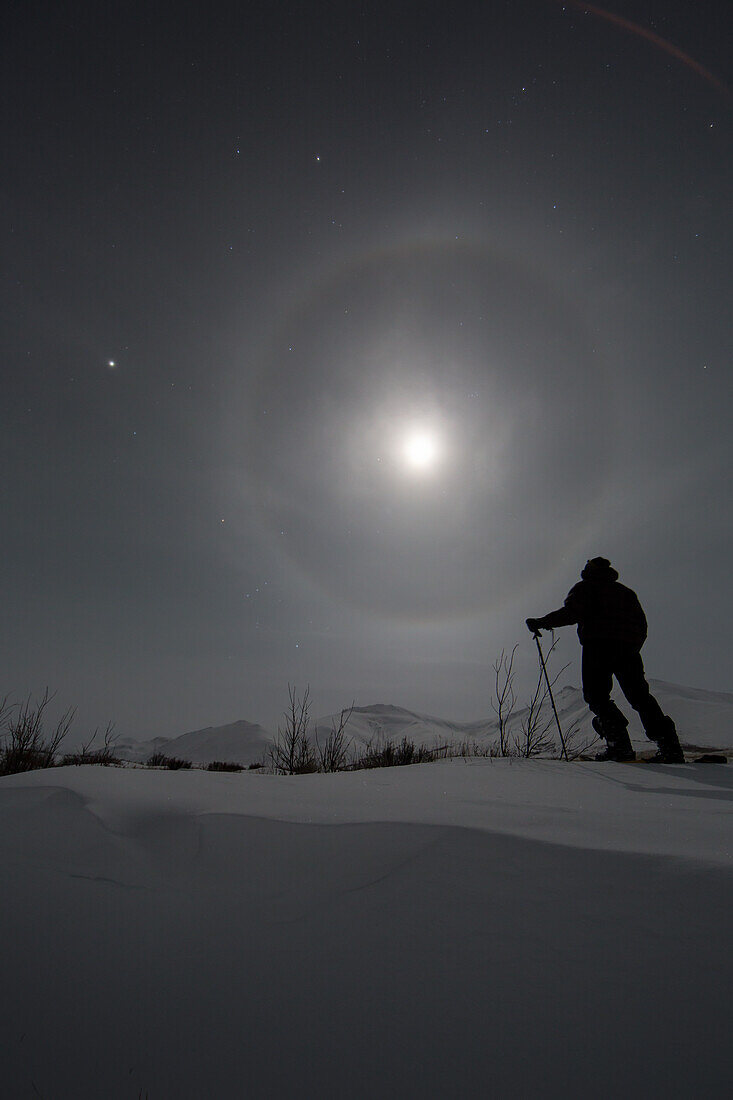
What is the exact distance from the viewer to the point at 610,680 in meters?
4.43

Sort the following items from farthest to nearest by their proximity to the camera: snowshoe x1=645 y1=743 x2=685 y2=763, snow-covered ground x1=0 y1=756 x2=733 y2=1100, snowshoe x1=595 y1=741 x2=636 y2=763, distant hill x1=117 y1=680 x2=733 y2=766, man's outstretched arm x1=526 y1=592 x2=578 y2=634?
distant hill x1=117 y1=680 x2=733 y2=766 < man's outstretched arm x1=526 y1=592 x2=578 y2=634 < snowshoe x1=595 y1=741 x2=636 y2=763 < snowshoe x1=645 y1=743 x2=685 y2=763 < snow-covered ground x1=0 y1=756 x2=733 y2=1100

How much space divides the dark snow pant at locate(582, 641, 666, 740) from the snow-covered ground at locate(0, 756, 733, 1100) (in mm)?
3226

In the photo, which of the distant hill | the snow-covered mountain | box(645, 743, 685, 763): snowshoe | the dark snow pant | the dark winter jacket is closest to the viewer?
box(645, 743, 685, 763): snowshoe

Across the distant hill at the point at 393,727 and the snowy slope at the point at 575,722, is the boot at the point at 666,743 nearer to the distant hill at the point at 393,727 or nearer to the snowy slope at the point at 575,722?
the snowy slope at the point at 575,722

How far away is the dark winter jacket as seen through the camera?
442cm

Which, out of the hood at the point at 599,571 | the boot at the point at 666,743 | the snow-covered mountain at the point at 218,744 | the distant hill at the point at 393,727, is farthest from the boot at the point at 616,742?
the snow-covered mountain at the point at 218,744

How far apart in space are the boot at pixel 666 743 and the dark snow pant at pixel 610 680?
0.13 meters

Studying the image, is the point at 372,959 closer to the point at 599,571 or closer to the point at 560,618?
the point at 560,618

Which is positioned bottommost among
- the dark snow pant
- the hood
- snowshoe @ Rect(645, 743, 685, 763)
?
snowshoe @ Rect(645, 743, 685, 763)

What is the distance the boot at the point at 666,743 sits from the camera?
3674 mm

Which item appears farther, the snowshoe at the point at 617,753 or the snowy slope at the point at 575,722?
the snowy slope at the point at 575,722

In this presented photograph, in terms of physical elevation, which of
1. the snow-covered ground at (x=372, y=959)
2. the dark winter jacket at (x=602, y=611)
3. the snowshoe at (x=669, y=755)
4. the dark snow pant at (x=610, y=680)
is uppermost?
the dark winter jacket at (x=602, y=611)

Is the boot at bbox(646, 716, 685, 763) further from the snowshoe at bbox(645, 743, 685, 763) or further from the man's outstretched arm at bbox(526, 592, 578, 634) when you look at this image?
the man's outstretched arm at bbox(526, 592, 578, 634)

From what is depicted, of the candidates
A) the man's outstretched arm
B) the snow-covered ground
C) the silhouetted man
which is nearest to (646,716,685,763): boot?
the silhouetted man
